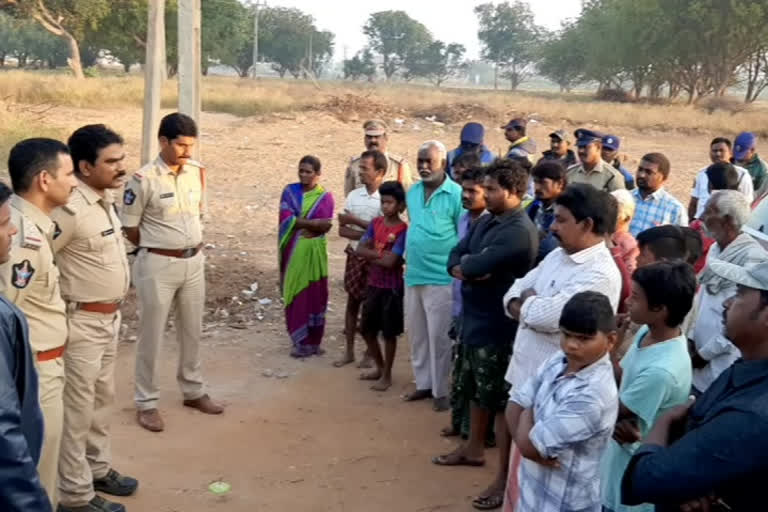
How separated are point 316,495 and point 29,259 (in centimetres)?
211

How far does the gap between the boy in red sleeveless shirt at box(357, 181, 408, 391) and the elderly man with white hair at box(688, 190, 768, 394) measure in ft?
8.14

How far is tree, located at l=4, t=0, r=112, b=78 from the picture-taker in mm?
34719

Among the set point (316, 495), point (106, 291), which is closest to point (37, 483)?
point (106, 291)

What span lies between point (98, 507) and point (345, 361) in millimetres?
2864

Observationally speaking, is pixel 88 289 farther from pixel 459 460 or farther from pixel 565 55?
pixel 565 55

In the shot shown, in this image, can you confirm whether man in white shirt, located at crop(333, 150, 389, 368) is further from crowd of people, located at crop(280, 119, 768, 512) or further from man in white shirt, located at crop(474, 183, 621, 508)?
man in white shirt, located at crop(474, 183, 621, 508)

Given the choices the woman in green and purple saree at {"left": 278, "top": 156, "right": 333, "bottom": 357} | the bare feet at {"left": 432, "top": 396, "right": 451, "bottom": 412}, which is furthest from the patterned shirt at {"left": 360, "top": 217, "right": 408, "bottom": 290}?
the bare feet at {"left": 432, "top": 396, "right": 451, "bottom": 412}

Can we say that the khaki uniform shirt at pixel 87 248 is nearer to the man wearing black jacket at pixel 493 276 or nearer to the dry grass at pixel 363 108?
the man wearing black jacket at pixel 493 276

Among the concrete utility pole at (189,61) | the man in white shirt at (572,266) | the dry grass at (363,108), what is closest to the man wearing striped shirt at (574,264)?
the man in white shirt at (572,266)

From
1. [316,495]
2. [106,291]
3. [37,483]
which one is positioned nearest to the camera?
[37,483]

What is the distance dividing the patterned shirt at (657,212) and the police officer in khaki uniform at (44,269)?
4207 mm

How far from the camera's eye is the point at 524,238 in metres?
4.44

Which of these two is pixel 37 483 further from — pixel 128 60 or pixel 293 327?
pixel 128 60

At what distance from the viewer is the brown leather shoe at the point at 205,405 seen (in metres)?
5.83
